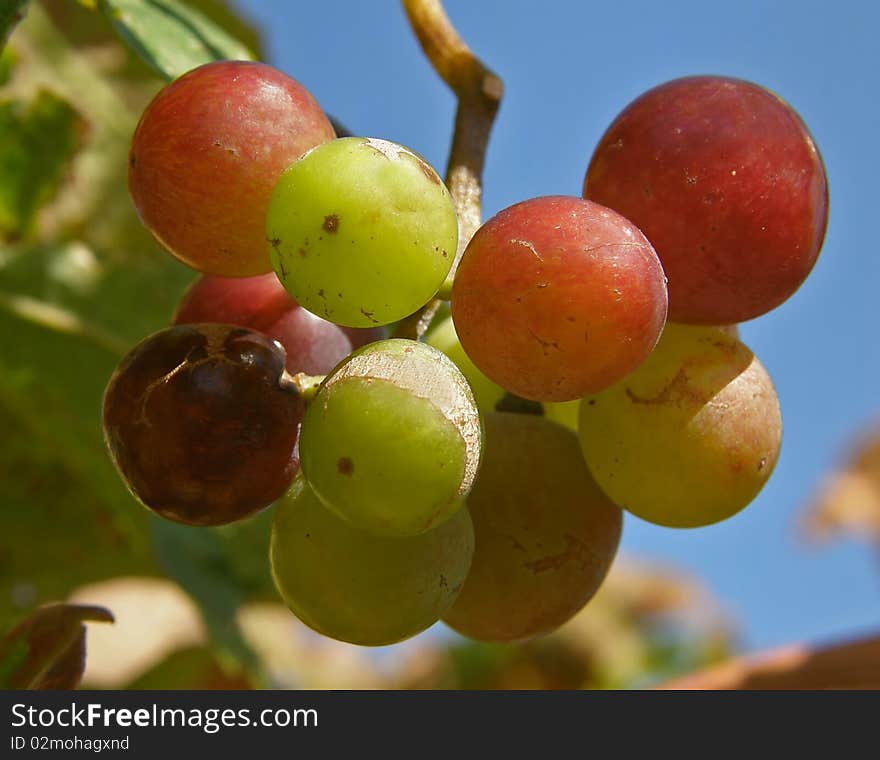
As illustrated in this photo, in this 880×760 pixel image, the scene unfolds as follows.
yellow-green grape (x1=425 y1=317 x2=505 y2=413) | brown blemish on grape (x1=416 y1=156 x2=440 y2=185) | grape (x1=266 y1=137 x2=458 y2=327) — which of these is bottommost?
grape (x1=266 y1=137 x2=458 y2=327)

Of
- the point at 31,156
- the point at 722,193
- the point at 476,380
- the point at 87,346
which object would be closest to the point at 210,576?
the point at 87,346

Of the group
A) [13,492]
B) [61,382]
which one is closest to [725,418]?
[61,382]

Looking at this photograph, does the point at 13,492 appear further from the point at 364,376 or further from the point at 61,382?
the point at 364,376

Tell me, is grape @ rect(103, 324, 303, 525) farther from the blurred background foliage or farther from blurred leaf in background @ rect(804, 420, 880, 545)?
blurred leaf in background @ rect(804, 420, 880, 545)

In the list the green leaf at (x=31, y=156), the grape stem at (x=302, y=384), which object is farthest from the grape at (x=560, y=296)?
the green leaf at (x=31, y=156)

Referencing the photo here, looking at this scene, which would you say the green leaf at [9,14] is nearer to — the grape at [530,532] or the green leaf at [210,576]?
the grape at [530,532]

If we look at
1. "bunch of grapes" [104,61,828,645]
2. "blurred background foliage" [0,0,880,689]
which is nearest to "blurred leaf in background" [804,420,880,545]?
"blurred background foliage" [0,0,880,689]
